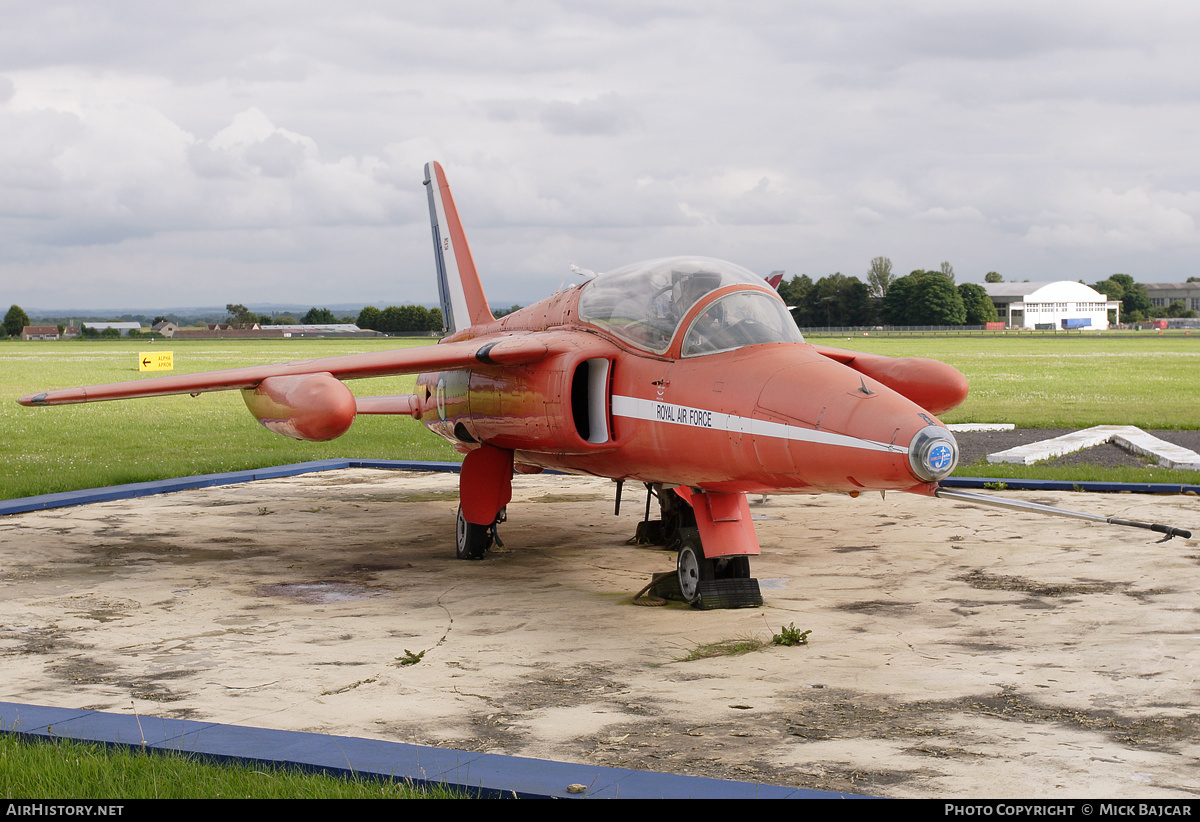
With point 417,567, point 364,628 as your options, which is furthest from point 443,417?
point 364,628

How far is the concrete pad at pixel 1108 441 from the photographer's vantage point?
55.7ft

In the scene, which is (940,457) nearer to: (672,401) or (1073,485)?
(672,401)

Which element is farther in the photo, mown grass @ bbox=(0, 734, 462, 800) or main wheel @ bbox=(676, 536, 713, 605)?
main wheel @ bbox=(676, 536, 713, 605)

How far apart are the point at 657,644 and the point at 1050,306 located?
17567 centimetres

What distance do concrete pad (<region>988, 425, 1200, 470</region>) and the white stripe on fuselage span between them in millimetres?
11040

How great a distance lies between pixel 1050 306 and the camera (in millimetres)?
167500

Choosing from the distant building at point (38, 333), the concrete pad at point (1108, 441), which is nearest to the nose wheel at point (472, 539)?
the concrete pad at point (1108, 441)

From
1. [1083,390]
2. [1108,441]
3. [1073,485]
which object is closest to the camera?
[1073,485]

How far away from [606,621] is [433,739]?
9.82 feet

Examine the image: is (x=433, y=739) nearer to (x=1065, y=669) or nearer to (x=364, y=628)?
(x=364, y=628)

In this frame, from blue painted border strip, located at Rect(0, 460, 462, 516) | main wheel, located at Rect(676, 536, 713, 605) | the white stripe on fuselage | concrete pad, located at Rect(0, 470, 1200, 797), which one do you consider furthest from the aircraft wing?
blue painted border strip, located at Rect(0, 460, 462, 516)

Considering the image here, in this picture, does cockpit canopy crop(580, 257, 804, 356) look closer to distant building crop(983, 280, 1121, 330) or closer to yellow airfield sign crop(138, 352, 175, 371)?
yellow airfield sign crop(138, 352, 175, 371)

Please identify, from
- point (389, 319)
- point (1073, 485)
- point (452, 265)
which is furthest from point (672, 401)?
point (389, 319)

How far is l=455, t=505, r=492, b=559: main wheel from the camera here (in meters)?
11.2
